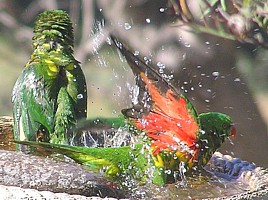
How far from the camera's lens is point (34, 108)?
1.48 m

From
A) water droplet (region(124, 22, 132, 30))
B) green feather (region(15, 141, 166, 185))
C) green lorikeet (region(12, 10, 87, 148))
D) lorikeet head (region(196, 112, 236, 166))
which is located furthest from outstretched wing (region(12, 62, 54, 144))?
water droplet (region(124, 22, 132, 30))

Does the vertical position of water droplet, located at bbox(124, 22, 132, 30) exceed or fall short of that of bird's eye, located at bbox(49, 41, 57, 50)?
it exceeds it

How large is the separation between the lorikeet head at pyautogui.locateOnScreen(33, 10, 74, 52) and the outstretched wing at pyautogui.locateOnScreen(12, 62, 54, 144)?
77 millimetres

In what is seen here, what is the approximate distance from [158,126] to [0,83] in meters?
Result: 1.39

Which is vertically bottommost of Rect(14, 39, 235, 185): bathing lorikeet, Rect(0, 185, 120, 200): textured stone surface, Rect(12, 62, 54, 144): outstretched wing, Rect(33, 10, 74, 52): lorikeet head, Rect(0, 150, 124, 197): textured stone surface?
Rect(0, 185, 120, 200): textured stone surface

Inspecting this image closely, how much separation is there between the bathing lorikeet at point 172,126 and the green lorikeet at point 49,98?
193 millimetres

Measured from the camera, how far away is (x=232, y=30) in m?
2.29

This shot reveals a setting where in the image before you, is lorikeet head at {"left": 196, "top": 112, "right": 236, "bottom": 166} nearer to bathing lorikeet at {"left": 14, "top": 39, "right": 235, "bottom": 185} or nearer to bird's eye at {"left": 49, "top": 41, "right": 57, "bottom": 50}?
bathing lorikeet at {"left": 14, "top": 39, "right": 235, "bottom": 185}

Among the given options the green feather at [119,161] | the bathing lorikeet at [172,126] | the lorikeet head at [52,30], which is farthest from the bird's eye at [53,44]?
the green feather at [119,161]

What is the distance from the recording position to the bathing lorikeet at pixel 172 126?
131 cm

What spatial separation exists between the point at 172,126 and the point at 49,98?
0.33m

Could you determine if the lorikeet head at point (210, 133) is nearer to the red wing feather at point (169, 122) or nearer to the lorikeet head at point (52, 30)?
the red wing feather at point (169, 122)

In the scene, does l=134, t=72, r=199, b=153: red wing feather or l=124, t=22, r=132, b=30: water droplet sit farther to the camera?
l=124, t=22, r=132, b=30: water droplet

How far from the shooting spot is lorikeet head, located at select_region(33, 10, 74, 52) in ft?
5.07
